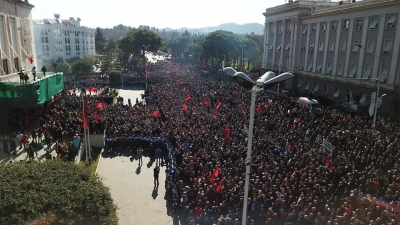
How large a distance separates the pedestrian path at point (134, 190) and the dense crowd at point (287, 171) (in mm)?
934

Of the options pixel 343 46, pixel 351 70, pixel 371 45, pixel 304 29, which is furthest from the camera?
pixel 304 29

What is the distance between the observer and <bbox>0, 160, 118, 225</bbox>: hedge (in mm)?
7285

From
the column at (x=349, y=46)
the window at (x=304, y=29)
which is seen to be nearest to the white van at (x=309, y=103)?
the column at (x=349, y=46)

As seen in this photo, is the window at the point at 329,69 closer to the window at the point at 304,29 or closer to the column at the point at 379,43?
the column at the point at 379,43

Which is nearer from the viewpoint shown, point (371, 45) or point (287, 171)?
point (287, 171)

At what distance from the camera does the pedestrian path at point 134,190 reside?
528 inches

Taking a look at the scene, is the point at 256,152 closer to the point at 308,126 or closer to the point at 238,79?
the point at 308,126

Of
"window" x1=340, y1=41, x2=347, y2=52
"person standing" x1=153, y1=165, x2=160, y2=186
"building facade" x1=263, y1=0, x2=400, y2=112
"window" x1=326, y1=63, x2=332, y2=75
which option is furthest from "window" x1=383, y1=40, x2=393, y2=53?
"person standing" x1=153, y1=165, x2=160, y2=186

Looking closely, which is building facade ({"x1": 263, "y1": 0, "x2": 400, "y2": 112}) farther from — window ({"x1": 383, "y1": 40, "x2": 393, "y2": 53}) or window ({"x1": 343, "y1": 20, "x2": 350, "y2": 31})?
window ({"x1": 343, "y1": 20, "x2": 350, "y2": 31})

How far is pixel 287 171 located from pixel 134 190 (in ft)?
24.6

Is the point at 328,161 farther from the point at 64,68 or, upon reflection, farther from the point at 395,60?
the point at 64,68

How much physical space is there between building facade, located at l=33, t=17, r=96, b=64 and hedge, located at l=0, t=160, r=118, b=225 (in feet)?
295

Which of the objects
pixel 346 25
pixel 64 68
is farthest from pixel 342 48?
pixel 64 68

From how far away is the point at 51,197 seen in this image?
7.55 meters
